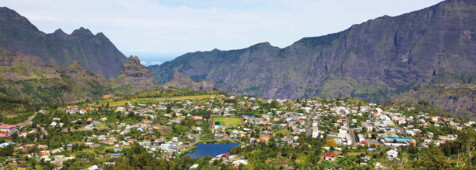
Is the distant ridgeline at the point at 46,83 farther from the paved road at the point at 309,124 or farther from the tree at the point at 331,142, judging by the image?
the tree at the point at 331,142

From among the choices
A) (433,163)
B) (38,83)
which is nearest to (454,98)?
(433,163)

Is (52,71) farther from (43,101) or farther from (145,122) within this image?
(145,122)

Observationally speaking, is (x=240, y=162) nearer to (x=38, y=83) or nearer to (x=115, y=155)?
(x=115, y=155)

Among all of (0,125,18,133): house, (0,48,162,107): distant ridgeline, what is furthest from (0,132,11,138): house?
(0,48,162,107): distant ridgeline

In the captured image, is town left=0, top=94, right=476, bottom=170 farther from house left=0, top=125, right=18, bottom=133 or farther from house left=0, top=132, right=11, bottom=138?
house left=0, top=132, right=11, bottom=138

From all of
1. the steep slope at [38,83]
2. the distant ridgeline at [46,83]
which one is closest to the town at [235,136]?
the steep slope at [38,83]

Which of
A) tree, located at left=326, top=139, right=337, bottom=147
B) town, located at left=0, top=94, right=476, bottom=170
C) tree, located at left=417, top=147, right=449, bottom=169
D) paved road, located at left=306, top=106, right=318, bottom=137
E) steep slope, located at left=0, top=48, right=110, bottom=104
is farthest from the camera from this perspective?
steep slope, located at left=0, top=48, right=110, bottom=104

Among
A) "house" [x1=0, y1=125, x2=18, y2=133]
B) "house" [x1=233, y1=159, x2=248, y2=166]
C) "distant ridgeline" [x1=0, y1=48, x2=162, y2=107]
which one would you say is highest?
"distant ridgeline" [x1=0, y1=48, x2=162, y2=107]
